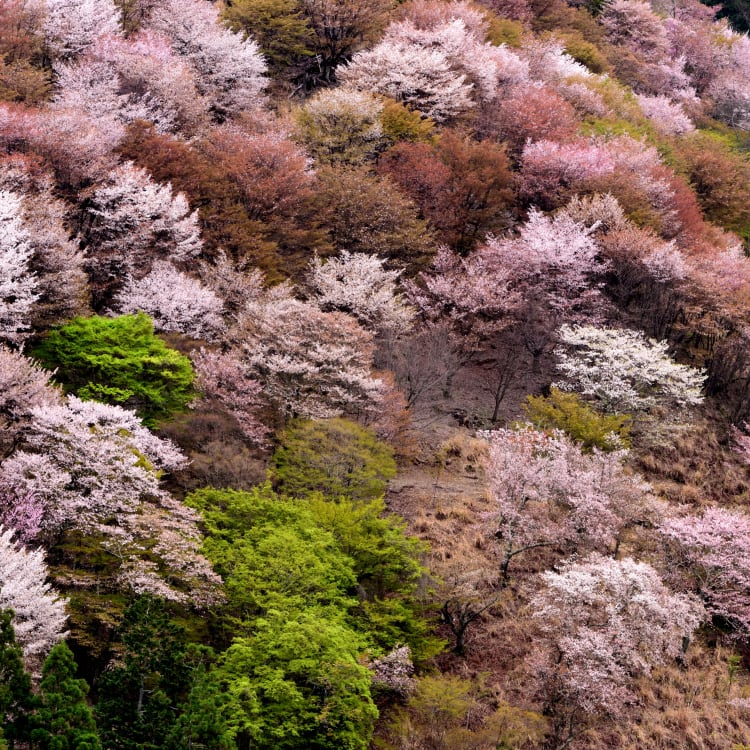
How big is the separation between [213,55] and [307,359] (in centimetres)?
2676

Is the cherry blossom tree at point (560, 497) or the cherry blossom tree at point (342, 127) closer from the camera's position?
the cherry blossom tree at point (560, 497)

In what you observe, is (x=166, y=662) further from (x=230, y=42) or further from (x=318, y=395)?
(x=230, y=42)

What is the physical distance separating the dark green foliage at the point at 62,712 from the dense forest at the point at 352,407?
60mm

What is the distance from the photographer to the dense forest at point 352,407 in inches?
683

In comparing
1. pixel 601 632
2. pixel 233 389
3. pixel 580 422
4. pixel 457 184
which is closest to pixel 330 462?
pixel 233 389

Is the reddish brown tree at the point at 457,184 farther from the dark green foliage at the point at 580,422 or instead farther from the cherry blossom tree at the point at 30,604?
the cherry blossom tree at the point at 30,604

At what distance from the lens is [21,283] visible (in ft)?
77.8

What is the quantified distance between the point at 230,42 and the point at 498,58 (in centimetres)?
1700

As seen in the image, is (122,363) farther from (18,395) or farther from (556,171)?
(556,171)

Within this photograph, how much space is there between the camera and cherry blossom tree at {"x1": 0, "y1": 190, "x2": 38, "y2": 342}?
22984 mm

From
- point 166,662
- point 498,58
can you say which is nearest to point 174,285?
point 166,662

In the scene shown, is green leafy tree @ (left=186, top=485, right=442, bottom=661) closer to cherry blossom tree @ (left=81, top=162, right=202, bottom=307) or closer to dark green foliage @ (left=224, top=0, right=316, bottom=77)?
cherry blossom tree @ (left=81, top=162, right=202, bottom=307)

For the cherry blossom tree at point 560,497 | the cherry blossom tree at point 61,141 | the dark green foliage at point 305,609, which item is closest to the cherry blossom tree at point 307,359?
the dark green foliage at point 305,609

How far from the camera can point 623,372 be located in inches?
1240
